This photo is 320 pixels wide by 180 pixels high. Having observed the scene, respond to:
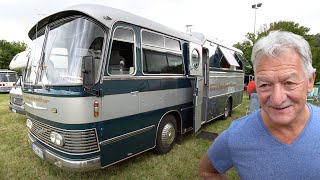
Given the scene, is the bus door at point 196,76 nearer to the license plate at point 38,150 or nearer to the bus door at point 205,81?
the bus door at point 205,81

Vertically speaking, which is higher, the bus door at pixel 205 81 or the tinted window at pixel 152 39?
the tinted window at pixel 152 39

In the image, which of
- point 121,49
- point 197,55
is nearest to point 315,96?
point 197,55

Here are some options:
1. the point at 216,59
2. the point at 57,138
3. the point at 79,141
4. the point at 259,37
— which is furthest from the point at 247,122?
the point at 259,37

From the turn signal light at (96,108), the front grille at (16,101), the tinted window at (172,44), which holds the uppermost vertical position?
the tinted window at (172,44)

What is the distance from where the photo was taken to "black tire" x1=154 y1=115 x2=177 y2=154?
17.6ft

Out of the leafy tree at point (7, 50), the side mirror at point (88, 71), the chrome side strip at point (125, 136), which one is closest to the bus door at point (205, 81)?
the chrome side strip at point (125, 136)

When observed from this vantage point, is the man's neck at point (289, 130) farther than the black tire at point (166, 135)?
No

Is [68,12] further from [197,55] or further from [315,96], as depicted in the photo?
[315,96]

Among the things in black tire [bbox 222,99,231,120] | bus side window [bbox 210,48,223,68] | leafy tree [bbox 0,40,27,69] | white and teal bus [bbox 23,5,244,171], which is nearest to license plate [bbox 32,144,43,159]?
white and teal bus [bbox 23,5,244,171]

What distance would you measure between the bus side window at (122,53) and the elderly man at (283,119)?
2.88 metres

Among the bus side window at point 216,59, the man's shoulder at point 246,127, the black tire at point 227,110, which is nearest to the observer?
the man's shoulder at point 246,127

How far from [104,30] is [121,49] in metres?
0.48

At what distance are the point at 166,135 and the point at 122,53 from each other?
7.20 ft

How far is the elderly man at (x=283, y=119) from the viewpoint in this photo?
138 centimetres
